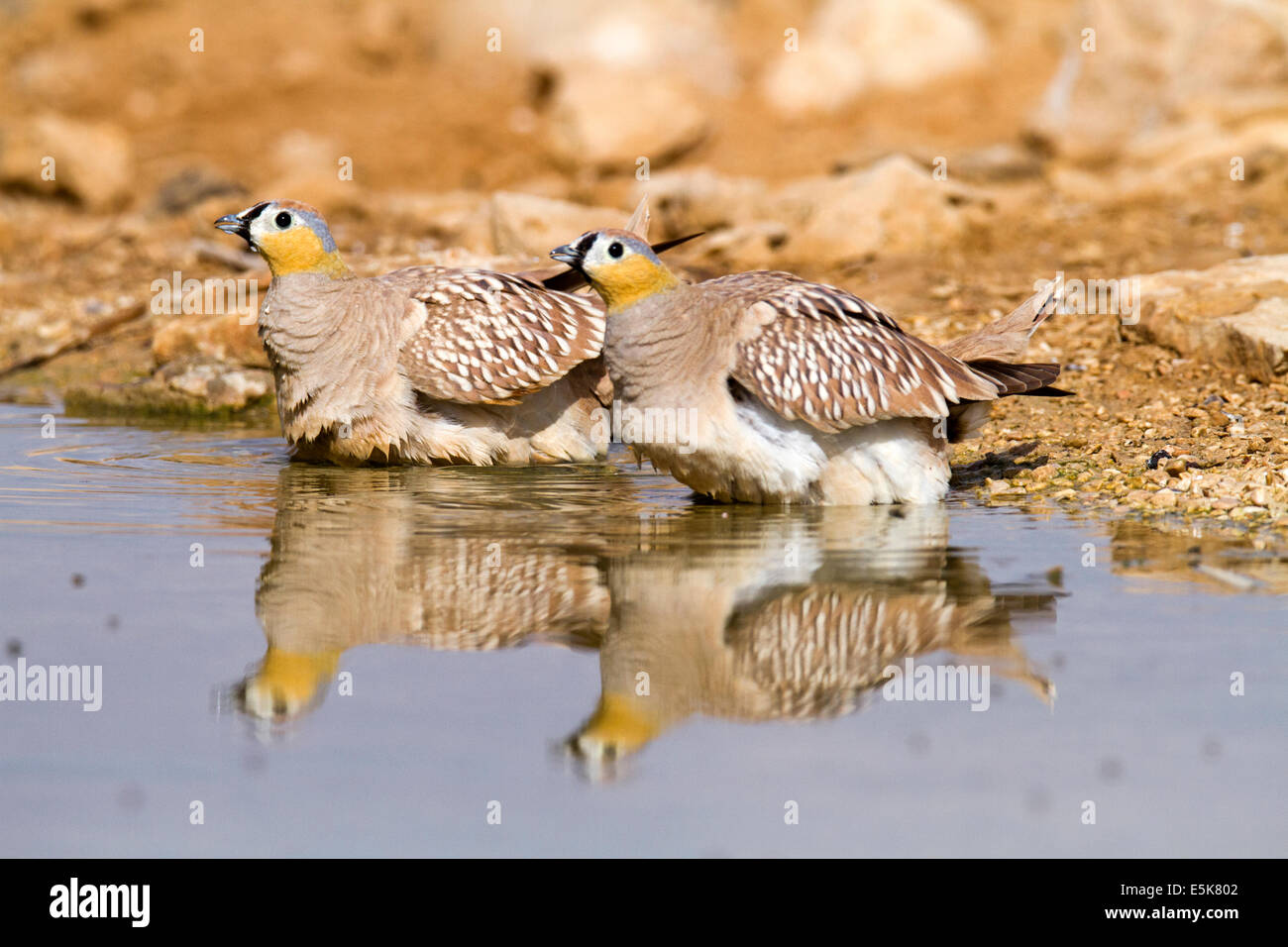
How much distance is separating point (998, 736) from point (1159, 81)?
15.8m

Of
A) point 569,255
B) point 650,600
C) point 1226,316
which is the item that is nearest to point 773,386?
point 569,255

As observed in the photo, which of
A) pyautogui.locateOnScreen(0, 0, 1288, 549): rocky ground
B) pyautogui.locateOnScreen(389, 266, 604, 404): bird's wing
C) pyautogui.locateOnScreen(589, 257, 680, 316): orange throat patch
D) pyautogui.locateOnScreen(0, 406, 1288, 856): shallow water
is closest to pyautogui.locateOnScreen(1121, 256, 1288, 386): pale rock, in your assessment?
pyautogui.locateOnScreen(0, 0, 1288, 549): rocky ground

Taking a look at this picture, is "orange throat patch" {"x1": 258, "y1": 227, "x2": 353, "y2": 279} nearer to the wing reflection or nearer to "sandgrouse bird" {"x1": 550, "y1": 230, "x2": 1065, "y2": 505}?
"sandgrouse bird" {"x1": 550, "y1": 230, "x2": 1065, "y2": 505}

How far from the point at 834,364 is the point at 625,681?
3003mm

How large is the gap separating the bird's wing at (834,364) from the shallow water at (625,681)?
20.7 inches

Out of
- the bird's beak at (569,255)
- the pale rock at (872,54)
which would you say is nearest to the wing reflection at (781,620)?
the bird's beak at (569,255)

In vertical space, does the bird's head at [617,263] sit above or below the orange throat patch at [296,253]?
below

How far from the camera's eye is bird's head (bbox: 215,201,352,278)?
977cm

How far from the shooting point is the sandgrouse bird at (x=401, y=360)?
979 centimetres

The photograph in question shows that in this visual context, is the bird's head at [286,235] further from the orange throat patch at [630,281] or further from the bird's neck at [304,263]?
the orange throat patch at [630,281]

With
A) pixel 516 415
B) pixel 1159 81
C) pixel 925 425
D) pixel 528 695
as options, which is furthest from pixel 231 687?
pixel 1159 81

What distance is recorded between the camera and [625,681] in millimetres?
5441

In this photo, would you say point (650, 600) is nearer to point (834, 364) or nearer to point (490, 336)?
point (834, 364)

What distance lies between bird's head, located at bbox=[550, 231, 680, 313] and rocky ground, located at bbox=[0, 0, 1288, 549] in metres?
2.12
